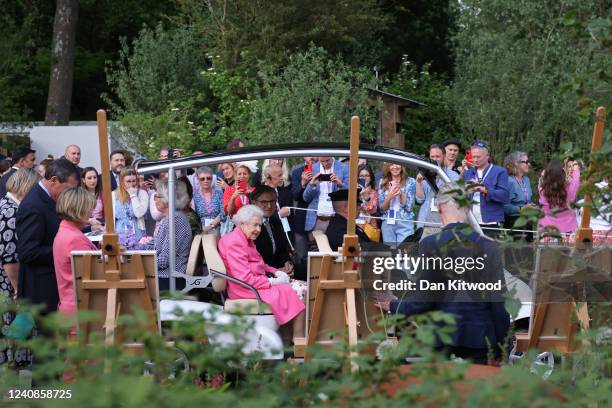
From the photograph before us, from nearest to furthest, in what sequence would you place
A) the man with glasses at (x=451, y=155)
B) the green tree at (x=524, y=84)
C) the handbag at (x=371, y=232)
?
the handbag at (x=371, y=232) → the man with glasses at (x=451, y=155) → the green tree at (x=524, y=84)

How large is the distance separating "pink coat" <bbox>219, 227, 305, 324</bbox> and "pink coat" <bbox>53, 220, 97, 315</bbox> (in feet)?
3.85

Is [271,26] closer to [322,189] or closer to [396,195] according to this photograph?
[396,195]

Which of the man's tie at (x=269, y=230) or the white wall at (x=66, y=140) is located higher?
A: the white wall at (x=66, y=140)

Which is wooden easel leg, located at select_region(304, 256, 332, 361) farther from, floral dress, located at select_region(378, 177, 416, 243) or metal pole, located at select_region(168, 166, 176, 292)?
floral dress, located at select_region(378, 177, 416, 243)

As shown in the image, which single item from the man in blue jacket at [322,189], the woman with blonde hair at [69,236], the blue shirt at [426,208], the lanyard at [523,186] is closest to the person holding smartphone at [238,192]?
the man in blue jacket at [322,189]

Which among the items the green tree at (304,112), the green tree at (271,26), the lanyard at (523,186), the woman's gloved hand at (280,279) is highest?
the green tree at (271,26)

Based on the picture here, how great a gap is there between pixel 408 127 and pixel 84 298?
22.7m

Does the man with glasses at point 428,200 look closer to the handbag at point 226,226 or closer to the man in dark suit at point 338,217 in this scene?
the man in dark suit at point 338,217

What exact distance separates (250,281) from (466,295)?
7.93ft

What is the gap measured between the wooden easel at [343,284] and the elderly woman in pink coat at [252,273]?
747 millimetres

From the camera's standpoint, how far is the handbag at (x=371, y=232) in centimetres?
1007

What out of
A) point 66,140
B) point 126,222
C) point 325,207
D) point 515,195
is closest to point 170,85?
point 66,140

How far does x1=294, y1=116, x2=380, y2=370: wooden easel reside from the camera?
7551 millimetres

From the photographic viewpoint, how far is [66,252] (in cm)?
787
